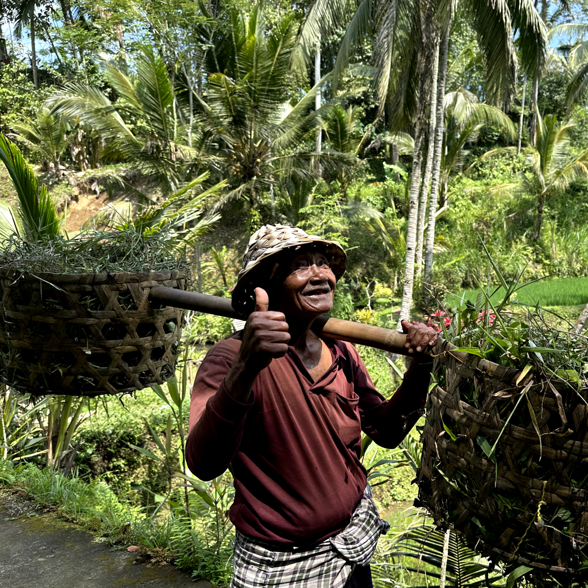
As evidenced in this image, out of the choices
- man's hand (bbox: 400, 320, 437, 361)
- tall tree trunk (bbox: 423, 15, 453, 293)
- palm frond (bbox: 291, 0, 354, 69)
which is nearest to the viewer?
man's hand (bbox: 400, 320, 437, 361)

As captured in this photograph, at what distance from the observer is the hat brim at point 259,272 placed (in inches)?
52.8

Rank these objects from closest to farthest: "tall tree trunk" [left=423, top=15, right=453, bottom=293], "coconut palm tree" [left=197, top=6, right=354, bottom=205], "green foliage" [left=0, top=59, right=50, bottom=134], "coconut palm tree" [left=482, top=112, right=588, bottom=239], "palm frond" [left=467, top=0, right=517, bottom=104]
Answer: "palm frond" [left=467, top=0, right=517, bottom=104] < "tall tree trunk" [left=423, top=15, right=453, bottom=293] < "coconut palm tree" [left=197, top=6, right=354, bottom=205] < "coconut palm tree" [left=482, top=112, right=588, bottom=239] < "green foliage" [left=0, top=59, right=50, bottom=134]

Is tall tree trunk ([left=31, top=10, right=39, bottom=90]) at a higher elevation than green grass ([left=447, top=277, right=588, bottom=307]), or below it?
higher

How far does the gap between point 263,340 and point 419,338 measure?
0.39 m

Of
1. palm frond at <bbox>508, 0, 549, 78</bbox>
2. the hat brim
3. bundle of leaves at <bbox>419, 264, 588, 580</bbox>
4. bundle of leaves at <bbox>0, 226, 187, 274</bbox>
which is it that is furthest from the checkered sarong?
palm frond at <bbox>508, 0, 549, 78</bbox>

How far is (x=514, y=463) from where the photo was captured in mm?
962

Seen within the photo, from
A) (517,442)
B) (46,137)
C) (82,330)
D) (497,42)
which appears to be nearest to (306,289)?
(517,442)

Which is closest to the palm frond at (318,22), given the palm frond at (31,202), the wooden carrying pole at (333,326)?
the palm frond at (31,202)

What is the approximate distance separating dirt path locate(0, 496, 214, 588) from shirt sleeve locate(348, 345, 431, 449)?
3.52 feet

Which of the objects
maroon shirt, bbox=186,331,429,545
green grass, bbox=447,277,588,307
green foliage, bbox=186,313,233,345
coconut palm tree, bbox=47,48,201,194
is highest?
coconut palm tree, bbox=47,48,201,194

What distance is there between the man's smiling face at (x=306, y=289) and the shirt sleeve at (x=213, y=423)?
20cm

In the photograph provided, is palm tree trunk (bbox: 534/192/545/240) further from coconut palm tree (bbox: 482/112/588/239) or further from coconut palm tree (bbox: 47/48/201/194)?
coconut palm tree (bbox: 47/48/201/194)

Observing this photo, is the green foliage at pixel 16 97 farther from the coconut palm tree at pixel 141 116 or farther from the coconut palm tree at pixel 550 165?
the coconut palm tree at pixel 550 165

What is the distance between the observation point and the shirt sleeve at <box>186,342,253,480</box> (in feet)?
3.78
